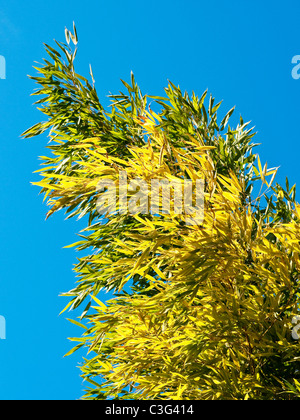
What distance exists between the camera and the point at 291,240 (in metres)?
3.04

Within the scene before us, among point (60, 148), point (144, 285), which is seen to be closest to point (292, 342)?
point (144, 285)

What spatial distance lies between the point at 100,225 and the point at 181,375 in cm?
164

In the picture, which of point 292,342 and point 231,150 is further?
point 231,150

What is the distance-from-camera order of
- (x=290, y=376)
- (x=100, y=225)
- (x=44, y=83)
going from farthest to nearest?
(x=44, y=83), (x=100, y=225), (x=290, y=376)

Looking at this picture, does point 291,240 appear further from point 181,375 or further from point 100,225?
point 100,225

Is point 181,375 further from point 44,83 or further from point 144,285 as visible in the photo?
point 44,83

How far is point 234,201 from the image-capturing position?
3137mm

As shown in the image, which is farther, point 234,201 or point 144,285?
point 144,285

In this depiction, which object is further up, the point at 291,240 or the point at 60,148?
the point at 60,148
